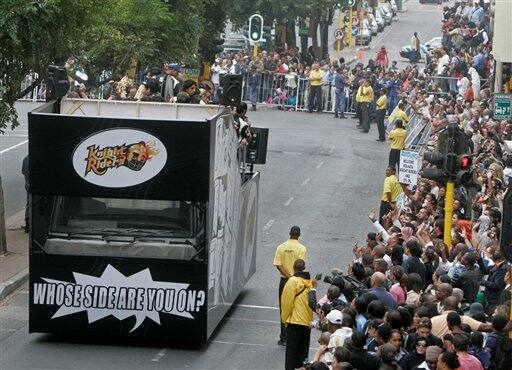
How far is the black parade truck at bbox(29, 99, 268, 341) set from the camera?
18.6 metres

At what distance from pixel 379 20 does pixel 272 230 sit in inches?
2117

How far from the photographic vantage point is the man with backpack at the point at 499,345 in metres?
14.6

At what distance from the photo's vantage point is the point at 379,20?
81.3 metres

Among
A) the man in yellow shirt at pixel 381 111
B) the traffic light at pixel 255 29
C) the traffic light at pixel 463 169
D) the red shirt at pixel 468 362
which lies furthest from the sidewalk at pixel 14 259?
the traffic light at pixel 255 29

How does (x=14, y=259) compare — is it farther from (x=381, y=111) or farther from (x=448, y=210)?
(x=381, y=111)

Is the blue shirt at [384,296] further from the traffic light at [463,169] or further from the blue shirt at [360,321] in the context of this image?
the traffic light at [463,169]

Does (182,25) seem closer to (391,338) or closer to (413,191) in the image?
(413,191)

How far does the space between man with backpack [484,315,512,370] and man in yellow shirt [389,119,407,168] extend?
63.2 ft

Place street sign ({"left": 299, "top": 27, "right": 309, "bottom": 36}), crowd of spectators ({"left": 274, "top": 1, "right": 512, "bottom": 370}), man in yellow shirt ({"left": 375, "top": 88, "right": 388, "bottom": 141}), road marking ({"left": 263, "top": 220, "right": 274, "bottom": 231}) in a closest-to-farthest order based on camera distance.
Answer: crowd of spectators ({"left": 274, "top": 1, "right": 512, "bottom": 370}) < road marking ({"left": 263, "top": 220, "right": 274, "bottom": 231}) < man in yellow shirt ({"left": 375, "top": 88, "right": 388, "bottom": 141}) < street sign ({"left": 299, "top": 27, "right": 309, "bottom": 36})

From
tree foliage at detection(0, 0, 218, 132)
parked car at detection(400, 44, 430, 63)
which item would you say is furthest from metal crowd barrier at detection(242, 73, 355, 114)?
parked car at detection(400, 44, 430, 63)

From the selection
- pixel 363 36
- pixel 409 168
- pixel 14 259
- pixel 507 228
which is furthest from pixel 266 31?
pixel 507 228

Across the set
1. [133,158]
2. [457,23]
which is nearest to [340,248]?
[133,158]

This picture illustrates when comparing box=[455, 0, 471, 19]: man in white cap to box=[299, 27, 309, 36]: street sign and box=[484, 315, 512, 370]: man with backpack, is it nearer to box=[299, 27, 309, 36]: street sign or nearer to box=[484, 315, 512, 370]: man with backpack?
box=[299, 27, 309, 36]: street sign

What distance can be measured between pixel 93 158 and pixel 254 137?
12.7 feet
